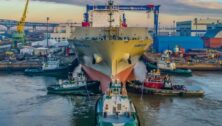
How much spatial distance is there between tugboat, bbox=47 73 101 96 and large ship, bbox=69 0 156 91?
83cm

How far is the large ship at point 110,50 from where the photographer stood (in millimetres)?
28016

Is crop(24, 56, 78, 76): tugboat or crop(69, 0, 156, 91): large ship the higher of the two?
crop(69, 0, 156, 91): large ship

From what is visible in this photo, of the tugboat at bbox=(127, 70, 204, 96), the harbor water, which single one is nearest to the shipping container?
the harbor water

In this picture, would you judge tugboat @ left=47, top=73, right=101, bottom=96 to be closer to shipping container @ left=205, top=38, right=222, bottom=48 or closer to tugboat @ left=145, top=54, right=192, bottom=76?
tugboat @ left=145, top=54, right=192, bottom=76

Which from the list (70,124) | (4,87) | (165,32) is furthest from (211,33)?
(165,32)

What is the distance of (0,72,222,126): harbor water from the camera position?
22344mm

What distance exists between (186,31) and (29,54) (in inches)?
2036

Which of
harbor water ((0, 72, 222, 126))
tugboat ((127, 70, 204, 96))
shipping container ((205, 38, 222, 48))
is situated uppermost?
shipping container ((205, 38, 222, 48))

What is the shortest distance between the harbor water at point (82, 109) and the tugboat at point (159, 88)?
748 millimetres

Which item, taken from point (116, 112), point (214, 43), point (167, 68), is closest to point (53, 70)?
point (167, 68)

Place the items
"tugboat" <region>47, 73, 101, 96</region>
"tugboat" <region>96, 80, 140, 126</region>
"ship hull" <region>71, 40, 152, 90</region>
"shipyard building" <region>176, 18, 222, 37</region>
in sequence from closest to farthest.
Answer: "tugboat" <region>96, 80, 140, 126</region> < "ship hull" <region>71, 40, 152, 90</region> < "tugboat" <region>47, 73, 101, 96</region> < "shipyard building" <region>176, 18, 222, 37</region>

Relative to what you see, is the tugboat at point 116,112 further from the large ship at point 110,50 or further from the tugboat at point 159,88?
the tugboat at point 159,88

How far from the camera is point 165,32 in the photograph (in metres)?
161

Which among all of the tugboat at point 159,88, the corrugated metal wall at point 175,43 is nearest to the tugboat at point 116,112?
the tugboat at point 159,88
